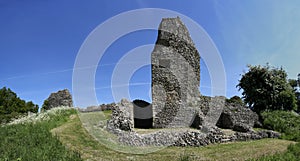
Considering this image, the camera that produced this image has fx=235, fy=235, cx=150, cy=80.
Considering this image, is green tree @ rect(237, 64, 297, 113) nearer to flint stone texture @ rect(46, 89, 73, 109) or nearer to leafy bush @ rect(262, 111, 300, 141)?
leafy bush @ rect(262, 111, 300, 141)

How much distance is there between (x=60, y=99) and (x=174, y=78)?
651 inches

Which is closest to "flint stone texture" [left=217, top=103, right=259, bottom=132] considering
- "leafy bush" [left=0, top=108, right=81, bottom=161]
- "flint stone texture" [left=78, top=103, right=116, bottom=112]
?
"flint stone texture" [left=78, top=103, right=116, bottom=112]

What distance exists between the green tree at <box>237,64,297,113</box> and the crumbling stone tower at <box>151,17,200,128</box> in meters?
10.1

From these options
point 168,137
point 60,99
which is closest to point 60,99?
point 60,99

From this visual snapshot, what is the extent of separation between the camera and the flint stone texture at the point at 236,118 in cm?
1558

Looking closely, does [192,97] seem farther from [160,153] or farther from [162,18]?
[160,153]

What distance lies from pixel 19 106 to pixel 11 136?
33.2 m

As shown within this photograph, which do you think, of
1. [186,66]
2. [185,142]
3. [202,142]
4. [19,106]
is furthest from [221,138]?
[19,106]

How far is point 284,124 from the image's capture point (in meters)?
15.8

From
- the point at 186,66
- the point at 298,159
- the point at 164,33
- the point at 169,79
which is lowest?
the point at 298,159

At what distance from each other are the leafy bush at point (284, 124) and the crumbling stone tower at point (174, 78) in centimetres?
538

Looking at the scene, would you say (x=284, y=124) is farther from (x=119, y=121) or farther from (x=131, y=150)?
(x=131, y=150)

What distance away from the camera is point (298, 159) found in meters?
7.55

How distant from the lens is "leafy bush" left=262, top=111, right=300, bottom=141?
1335 centimetres
